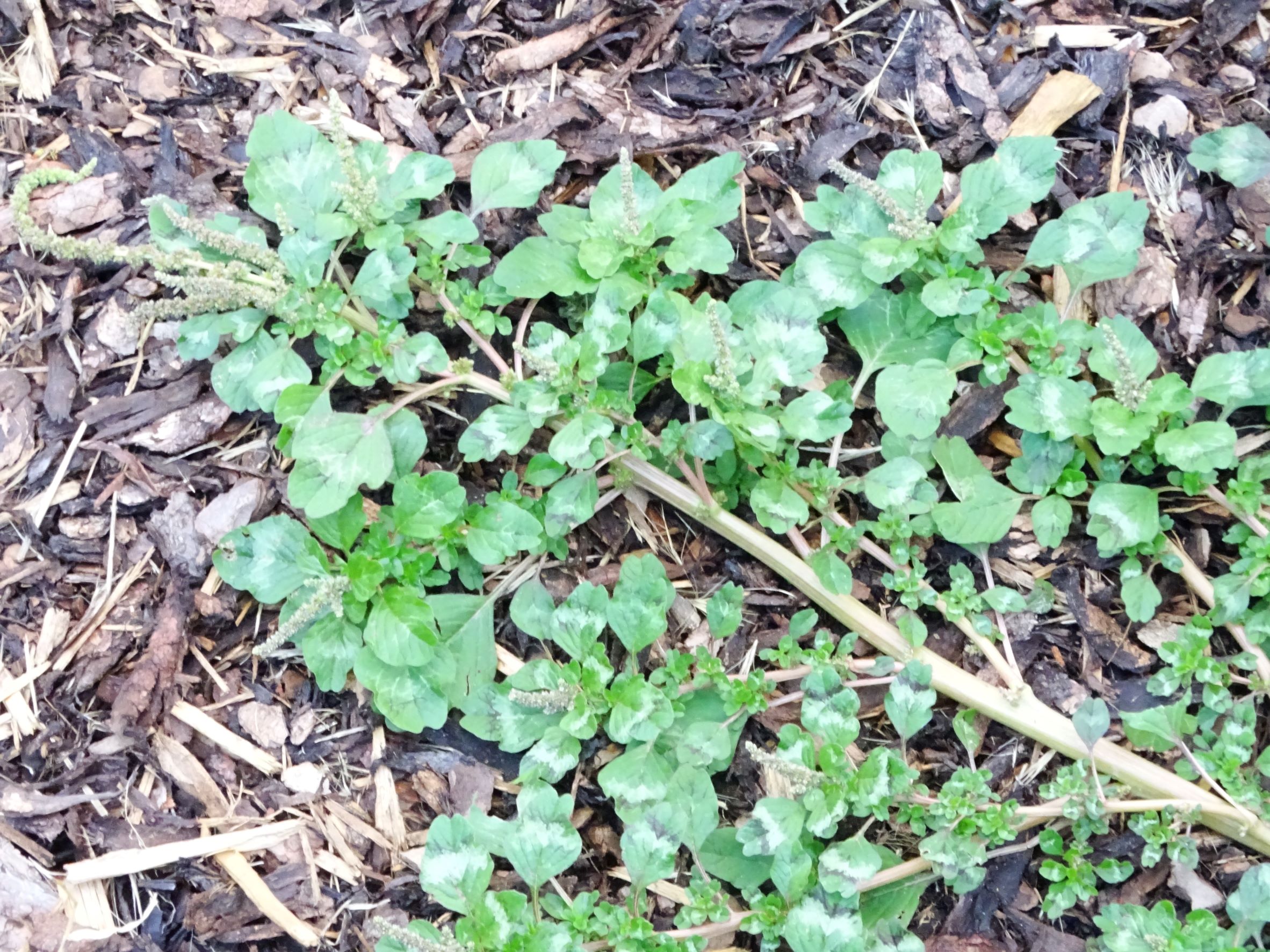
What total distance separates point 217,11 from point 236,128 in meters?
0.36

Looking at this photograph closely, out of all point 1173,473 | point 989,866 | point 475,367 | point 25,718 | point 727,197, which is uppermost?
point 727,197

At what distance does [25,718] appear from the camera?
2693 millimetres

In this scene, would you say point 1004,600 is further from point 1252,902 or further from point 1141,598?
point 1252,902

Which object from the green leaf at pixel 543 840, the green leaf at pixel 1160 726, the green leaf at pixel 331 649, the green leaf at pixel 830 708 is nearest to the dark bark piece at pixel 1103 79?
the green leaf at pixel 1160 726

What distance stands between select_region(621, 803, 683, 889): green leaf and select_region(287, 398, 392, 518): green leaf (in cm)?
104

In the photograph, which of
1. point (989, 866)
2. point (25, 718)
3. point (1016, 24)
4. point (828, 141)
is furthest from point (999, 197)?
point (25, 718)

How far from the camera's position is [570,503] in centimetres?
257

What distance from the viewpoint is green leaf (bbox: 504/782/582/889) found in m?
2.43

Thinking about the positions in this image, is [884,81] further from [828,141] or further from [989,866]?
[989,866]

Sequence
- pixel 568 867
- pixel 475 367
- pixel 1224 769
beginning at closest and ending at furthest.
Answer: pixel 1224 769 < pixel 568 867 < pixel 475 367

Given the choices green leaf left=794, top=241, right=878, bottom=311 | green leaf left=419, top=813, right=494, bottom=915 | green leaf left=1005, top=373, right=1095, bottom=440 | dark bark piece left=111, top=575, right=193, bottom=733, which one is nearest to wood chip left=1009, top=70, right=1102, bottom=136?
green leaf left=794, top=241, right=878, bottom=311

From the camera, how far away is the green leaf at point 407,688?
256cm

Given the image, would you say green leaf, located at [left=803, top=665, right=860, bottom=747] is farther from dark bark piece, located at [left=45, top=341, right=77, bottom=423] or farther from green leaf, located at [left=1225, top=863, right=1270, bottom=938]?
dark bark piece, located at [left=45, top=341, right=77, bottom=423]

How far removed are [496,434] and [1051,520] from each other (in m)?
1.42
